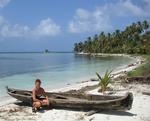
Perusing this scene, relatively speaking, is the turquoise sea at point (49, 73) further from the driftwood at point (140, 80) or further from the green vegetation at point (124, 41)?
the green vegetation at point (124, 41)

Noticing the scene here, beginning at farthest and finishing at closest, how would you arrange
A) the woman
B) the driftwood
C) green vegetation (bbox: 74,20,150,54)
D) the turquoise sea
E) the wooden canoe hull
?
1. green vegetation (bbox: 74,20,150,54)
2. the turquoise sea
3. the driftwood
4. the woman
5. the wooden canoe hull

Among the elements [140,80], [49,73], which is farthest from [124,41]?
[140,80]

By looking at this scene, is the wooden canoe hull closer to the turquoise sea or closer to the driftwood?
the turquoise sea

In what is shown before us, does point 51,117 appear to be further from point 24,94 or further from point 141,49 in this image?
point 141,49

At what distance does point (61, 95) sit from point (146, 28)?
86853 millimetres

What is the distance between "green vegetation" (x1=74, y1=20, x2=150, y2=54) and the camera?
3738 inches

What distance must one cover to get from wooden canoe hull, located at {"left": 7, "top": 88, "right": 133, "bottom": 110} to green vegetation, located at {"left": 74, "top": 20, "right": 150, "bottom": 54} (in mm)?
69846

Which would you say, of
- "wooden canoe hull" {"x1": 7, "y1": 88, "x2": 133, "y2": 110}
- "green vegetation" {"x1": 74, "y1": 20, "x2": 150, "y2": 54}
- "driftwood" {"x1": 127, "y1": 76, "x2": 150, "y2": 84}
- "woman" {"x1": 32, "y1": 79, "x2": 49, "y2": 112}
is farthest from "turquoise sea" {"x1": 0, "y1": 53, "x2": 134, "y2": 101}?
"green vegetation" {"x1": 74, "y1": 20, "x2": 150, "y2": 54}

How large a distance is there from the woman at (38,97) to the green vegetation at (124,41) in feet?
231

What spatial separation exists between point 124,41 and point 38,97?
308 feet

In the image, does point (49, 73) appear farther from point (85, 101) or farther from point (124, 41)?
point (124, 41)

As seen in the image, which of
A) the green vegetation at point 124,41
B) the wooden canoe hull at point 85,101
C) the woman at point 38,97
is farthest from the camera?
the green vegetation at point 124,41

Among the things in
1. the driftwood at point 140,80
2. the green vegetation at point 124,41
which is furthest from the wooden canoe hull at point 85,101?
the green vegetation at point 124,41

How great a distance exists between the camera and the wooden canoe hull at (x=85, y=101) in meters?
10.5
